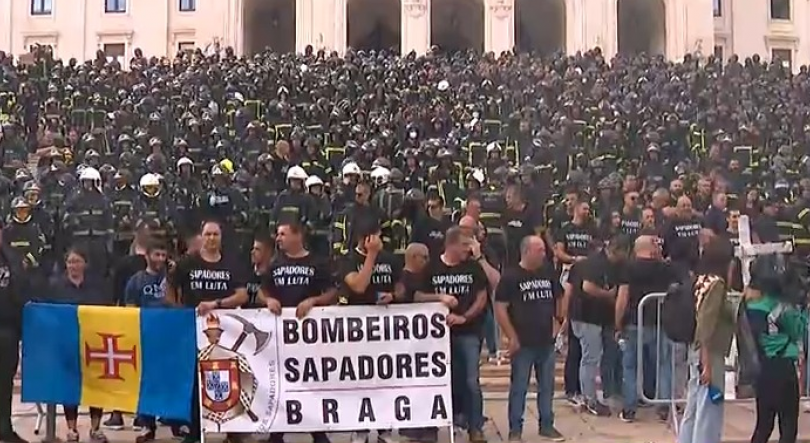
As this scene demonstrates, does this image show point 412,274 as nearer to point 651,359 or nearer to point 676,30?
point 651,359

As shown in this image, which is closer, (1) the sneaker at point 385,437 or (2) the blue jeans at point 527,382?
(1) the sneaker at point 385,437

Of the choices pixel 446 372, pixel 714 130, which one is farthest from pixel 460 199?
pixel 714 130

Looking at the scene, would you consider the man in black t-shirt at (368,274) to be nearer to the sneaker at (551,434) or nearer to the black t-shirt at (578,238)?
the sneaker at (551,434)

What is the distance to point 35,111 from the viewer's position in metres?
23.3

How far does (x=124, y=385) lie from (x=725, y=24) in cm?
5194

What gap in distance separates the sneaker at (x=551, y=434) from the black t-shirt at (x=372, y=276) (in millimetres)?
2090

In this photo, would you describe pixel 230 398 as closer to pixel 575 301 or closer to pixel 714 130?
pixel 575 301

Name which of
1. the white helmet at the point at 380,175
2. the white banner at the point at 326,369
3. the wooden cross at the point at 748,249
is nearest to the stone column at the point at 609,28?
the white helmet at the point at 380,175

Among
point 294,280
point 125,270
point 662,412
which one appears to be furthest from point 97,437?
point 662,412

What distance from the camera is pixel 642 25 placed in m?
54.4

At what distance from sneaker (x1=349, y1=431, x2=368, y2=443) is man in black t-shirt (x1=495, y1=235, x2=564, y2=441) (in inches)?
57.0

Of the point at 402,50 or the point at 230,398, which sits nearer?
the point at 230,398

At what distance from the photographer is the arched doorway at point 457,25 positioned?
52.1 metres

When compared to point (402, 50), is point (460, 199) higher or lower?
lower
